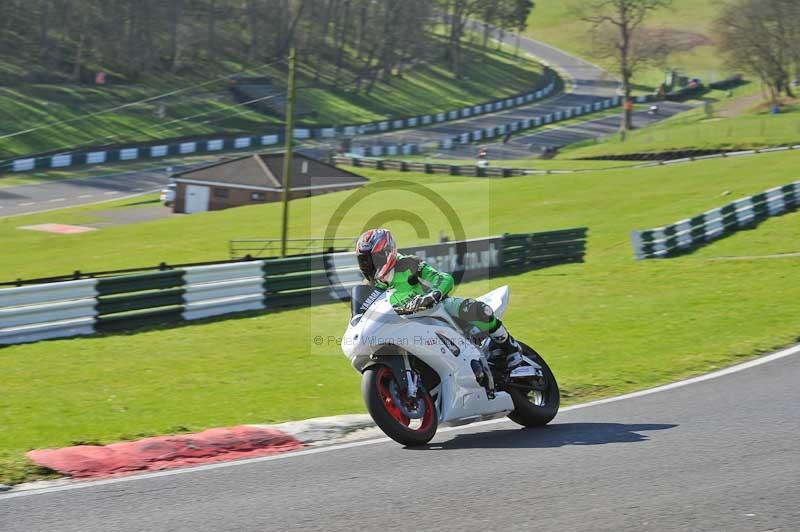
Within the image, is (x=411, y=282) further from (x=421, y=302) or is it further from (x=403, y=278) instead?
(x=421, y=302)

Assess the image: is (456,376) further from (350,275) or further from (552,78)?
(552,78)

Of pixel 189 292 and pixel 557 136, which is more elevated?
pixel 557 136

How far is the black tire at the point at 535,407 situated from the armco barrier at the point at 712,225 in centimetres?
1774

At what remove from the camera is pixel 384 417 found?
8.62 meters

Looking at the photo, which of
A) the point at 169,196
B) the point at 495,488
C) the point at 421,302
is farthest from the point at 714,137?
the point at 495,488

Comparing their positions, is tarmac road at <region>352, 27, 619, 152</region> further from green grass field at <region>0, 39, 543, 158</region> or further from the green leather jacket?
the green leather jacket

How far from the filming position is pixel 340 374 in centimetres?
1412

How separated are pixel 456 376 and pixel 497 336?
2.57 ft

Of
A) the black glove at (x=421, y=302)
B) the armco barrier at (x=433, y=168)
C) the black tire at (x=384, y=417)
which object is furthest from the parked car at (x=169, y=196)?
the black glove at (x=421, y=302)

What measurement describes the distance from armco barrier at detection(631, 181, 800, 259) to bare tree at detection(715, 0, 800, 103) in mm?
56853

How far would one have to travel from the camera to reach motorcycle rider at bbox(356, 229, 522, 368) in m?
8.69

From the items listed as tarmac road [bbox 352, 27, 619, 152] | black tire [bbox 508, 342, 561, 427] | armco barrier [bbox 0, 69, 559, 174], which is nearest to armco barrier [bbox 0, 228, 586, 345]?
black tire [bbox 508, 342, 561, 427]

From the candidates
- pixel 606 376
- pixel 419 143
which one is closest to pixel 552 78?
→ pixel 419 143

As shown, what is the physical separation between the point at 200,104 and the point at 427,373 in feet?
267
